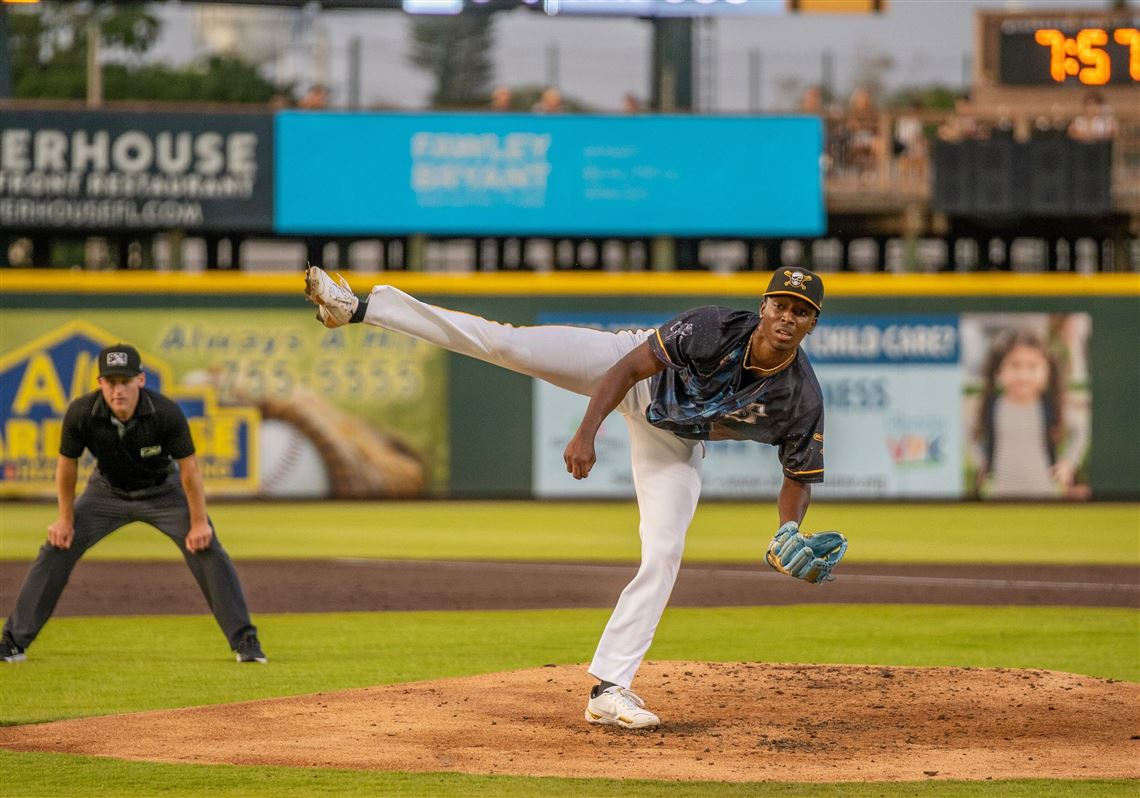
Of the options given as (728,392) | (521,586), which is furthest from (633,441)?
(521,586)

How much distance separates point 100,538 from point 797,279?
4.11 meters

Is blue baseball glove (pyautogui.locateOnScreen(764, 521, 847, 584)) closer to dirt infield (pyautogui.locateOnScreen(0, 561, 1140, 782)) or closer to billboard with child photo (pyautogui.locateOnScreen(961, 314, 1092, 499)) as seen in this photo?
dirt infield (pyautogui.locateOnScreen(0, 561, 1140, 782))

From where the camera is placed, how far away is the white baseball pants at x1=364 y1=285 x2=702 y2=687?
641 centimetres

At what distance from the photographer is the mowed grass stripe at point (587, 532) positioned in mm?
15008

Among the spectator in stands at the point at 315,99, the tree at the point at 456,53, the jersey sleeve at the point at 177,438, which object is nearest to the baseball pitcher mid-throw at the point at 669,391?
the jersey sleeve at the point at 177,438

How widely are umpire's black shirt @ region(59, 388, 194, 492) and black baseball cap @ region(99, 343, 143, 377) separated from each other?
0.81 feet

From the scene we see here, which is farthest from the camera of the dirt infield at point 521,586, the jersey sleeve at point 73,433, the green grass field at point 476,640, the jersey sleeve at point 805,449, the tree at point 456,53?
the tree at point 456,53

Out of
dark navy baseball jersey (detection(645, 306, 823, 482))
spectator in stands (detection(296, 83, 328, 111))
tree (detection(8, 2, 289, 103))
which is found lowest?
dark navy baseball jersey (detection(645, 306, 823, 482))

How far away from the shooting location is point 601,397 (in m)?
6.04

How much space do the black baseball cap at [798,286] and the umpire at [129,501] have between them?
11.1ft

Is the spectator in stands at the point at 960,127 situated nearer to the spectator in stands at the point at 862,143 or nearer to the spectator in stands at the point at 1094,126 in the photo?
the spectator in stands at the point at 862,143

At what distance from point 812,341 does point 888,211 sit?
3.08 metres

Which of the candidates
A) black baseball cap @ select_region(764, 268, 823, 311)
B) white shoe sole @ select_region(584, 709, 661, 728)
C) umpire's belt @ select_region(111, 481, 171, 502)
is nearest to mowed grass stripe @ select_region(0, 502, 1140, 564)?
umpire's belt @ select_region(111, 481, 171, 502)

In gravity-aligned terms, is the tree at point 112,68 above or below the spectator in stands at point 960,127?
above
